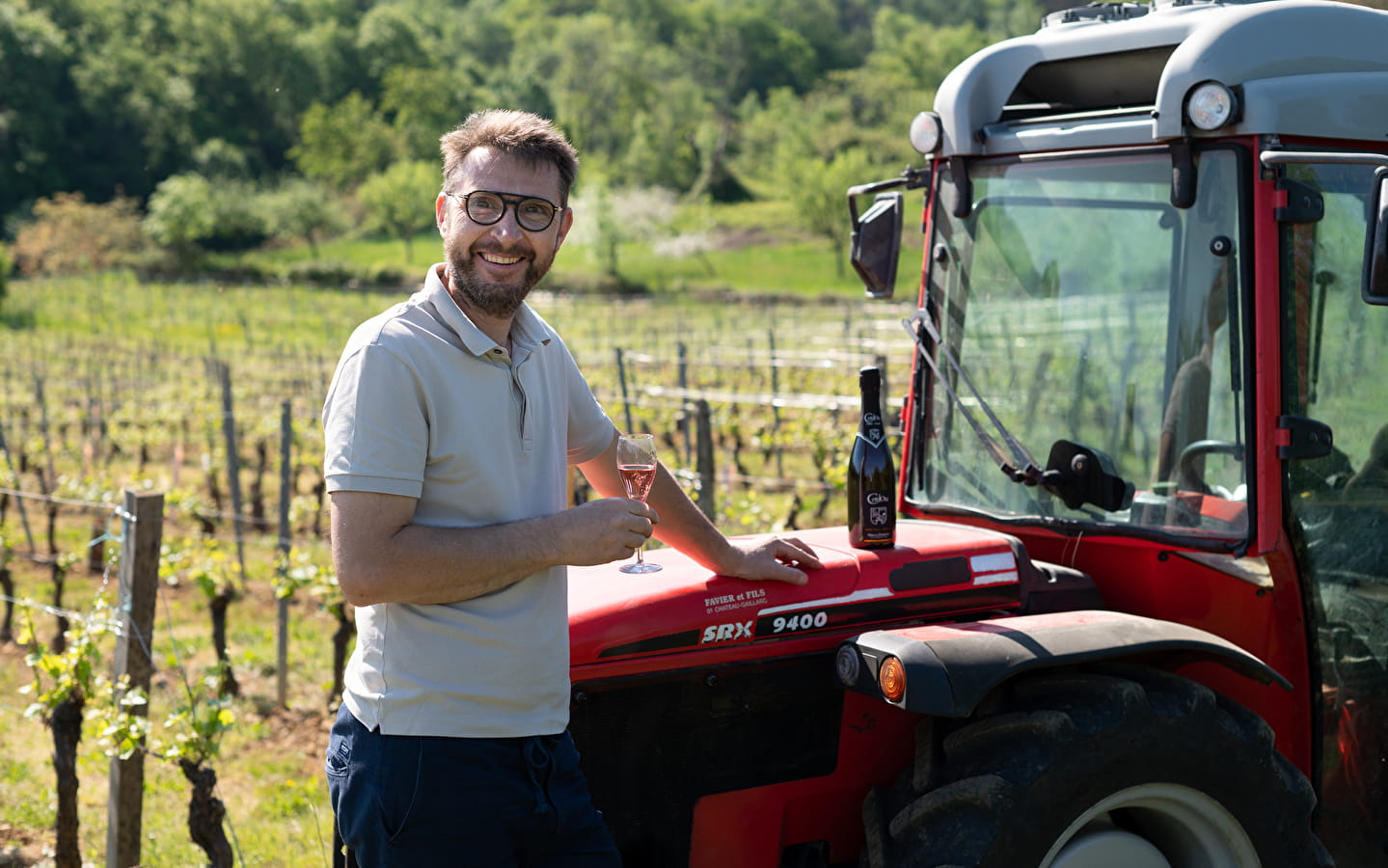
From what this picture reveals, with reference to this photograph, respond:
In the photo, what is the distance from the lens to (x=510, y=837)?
220 cm

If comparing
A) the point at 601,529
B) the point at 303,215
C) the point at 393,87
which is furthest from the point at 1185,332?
the point at 393,87

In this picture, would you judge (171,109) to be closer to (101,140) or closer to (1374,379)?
(101,140)

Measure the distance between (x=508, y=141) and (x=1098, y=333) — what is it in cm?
156

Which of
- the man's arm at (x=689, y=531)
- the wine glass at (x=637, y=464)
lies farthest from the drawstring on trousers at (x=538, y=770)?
the man's arm at (x=689, y=531)

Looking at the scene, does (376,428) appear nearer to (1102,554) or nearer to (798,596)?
(798,596)

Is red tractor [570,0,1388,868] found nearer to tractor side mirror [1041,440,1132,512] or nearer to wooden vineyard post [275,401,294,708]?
tractor side mirror [1041,440,1132,512]

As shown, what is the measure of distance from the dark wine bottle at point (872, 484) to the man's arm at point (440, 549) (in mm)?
899

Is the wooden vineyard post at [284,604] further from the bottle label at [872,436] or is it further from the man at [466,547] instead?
the man at [466,547]

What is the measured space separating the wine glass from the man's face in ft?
1.31

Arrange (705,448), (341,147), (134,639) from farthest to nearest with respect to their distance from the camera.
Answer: (341,147), (705,448), (134,639)

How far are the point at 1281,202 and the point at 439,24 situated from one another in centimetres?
12927

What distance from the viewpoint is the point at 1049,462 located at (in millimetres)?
3068

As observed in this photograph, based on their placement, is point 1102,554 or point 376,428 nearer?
point 376,428

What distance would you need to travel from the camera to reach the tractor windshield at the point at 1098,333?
2830mm
